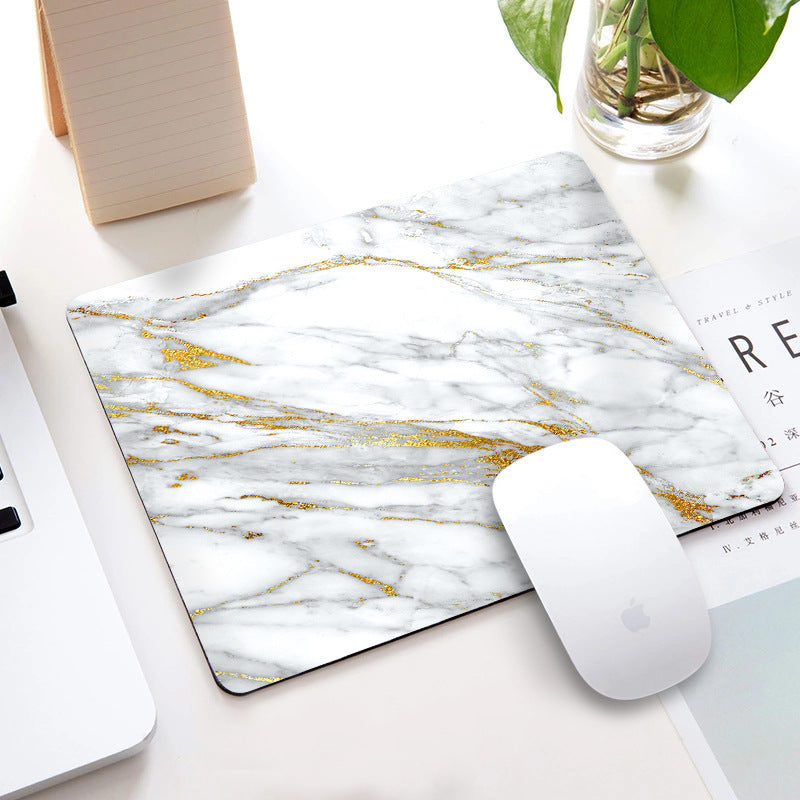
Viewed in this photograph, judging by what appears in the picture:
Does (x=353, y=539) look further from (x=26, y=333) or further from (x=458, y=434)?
(x=26, y=333)

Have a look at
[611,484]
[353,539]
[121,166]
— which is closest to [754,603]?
[611,484]

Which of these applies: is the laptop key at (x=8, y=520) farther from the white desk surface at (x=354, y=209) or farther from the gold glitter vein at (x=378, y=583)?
the gold glitter vein at (x=378, y=583)

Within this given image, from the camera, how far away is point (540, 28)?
58cm

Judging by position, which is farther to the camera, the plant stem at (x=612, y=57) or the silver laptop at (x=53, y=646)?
the plant stem at (x=612, y=57)

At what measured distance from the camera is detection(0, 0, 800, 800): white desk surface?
0.50 metres

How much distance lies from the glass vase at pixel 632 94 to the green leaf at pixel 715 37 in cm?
6

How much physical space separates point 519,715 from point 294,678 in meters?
0.12

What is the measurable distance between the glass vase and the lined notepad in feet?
0.80

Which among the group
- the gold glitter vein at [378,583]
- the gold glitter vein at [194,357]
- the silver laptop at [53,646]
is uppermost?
the gold glitter vein at [194,357]

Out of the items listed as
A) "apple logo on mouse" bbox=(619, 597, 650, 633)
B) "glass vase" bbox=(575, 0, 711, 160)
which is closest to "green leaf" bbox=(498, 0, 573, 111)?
"glass vase" bbox=(575, 0, 711, 160)

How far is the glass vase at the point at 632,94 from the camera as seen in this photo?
2.05 feet

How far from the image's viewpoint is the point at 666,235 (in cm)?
67

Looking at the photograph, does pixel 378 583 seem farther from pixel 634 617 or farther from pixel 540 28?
pixel 540 28

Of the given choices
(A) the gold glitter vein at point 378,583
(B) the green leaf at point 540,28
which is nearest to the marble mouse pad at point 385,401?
(A) the gold glitter vein at point 378,583
